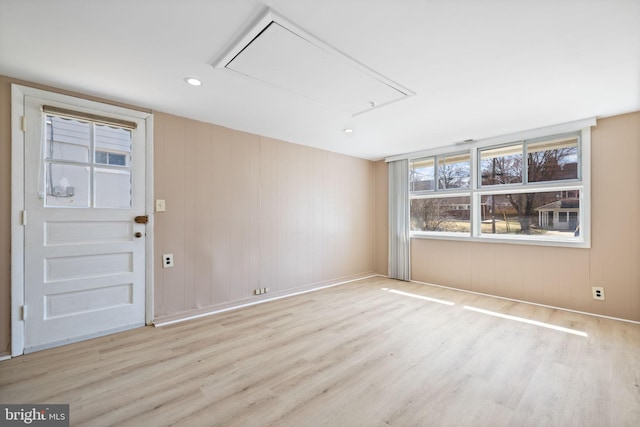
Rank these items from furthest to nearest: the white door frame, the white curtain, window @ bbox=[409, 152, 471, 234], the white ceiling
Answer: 1. the white curtain
2. window @ bbox=[409, 152, 471, 234]
3. the white door frame
4. the white ceiling

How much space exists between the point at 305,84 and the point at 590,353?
336cm

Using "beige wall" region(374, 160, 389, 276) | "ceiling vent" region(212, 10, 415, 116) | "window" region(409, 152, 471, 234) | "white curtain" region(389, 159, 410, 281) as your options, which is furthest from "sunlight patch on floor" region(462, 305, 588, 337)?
"ceiling vent" region(212, 10, 415, 116)

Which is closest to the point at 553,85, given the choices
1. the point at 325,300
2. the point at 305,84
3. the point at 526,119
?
the point at 526,119

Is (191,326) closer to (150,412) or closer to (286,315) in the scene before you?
(286,315)

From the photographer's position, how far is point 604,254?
3166mm

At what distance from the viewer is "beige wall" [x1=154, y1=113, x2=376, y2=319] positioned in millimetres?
3100

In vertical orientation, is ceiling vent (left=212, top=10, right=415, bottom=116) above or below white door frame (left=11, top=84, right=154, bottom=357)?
above

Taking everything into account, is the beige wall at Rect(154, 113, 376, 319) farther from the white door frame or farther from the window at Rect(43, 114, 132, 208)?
the white door frame

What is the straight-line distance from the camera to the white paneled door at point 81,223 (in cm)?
238

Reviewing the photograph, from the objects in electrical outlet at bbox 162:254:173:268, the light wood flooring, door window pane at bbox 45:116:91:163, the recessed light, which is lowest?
the light wood flooring

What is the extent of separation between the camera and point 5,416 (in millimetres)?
1629

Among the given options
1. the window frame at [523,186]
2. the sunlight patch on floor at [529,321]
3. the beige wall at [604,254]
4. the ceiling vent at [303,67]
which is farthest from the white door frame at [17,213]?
the beige wall at [604,254]

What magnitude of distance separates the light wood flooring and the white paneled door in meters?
0.27

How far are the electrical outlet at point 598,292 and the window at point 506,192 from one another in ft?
1.76
